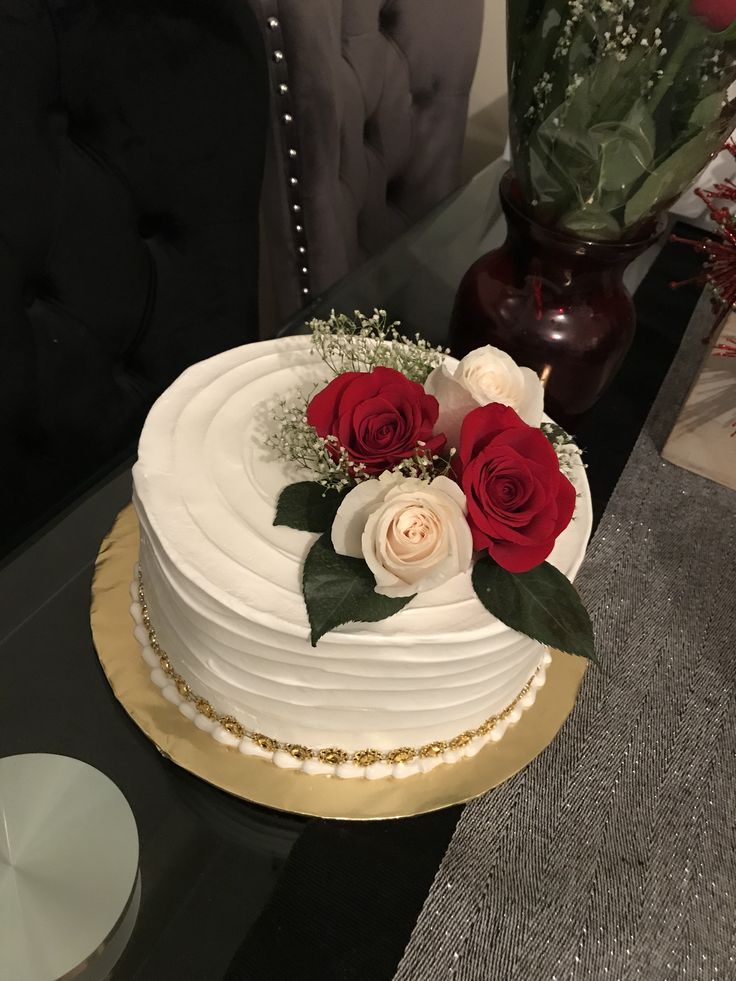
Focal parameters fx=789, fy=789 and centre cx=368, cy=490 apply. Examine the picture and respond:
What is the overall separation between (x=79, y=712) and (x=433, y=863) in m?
0.33

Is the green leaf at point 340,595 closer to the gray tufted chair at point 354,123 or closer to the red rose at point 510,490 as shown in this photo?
the red rose at point 510,490

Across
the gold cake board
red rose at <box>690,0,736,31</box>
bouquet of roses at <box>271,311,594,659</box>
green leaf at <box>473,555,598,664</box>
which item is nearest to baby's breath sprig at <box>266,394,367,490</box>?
bouquet of roses at <box>271,311,594,659</box>

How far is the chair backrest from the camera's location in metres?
0.84

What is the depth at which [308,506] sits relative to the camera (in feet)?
2.01

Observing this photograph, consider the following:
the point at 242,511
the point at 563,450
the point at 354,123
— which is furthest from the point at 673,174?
the point at 354,123

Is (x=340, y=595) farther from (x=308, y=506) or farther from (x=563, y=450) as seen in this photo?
→ (x=563, y=450)

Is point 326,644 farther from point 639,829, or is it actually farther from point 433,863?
point 639,829

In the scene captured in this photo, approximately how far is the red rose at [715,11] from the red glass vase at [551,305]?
198mm

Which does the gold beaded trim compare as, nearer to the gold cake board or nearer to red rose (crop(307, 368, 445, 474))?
the gold cake board

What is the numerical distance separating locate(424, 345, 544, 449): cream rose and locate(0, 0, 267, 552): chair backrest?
0.47 m

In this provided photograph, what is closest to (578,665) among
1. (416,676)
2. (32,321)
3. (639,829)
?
(639,829)

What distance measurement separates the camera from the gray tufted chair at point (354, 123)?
1119 mm

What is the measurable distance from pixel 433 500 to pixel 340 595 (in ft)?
0.30

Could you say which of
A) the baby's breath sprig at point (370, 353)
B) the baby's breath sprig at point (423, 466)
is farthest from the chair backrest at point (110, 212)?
the baby's breath sprig at point (423, 466)
